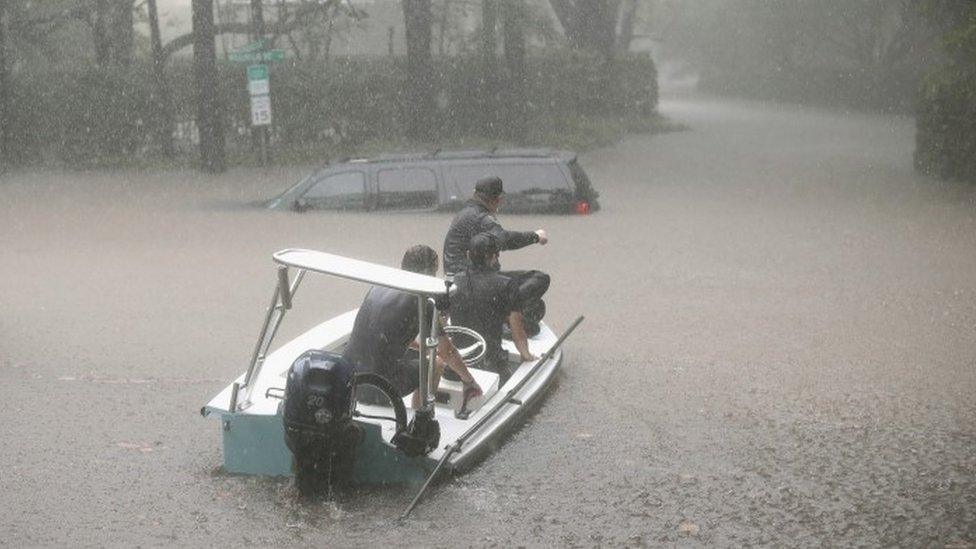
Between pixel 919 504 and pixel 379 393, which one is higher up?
pixel 379 393

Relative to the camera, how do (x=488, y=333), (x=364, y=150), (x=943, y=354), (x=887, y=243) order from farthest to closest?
(x=364, y=150), (x=887, y=243), (x=943, y=354), (x=488, y=333)

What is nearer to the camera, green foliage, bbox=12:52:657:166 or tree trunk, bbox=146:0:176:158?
tree trunk, bbox=146:0:176:158

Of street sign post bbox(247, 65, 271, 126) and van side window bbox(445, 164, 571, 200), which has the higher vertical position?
street sign post bbox(247, 65, 271, 126)

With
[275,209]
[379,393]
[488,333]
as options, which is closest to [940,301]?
[488,333]

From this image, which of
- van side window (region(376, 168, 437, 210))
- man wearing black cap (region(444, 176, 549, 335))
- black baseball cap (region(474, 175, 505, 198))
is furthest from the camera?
van side window (region(376, 168, 437, 210))

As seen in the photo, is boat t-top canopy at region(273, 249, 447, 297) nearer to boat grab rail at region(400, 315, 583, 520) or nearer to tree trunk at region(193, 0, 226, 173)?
boat grab rail at region(400, 315, 583, 520)

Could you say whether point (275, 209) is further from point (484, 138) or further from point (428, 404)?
point (428, 404)

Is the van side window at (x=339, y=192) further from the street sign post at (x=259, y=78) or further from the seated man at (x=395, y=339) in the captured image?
the seated man at (x=395, y=339)

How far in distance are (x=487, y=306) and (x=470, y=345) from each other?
322 mm

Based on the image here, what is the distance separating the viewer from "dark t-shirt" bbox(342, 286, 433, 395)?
808 centimetres

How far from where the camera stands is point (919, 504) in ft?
25.1

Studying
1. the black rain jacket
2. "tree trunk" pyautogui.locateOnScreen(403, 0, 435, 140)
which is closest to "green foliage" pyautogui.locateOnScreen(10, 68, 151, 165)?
"tree trunk" pyautogui.locateOnScreen(403, 0, 435, 140)

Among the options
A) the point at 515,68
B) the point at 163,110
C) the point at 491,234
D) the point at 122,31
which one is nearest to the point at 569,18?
the point at 515,68

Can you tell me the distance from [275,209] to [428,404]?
46.1ft
